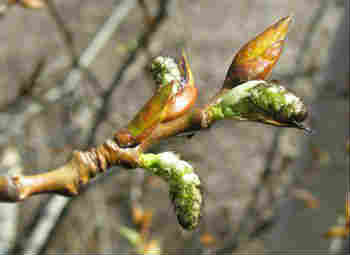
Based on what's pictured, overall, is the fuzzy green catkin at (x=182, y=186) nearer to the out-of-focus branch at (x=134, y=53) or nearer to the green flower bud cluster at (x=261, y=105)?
the green flower bud cluster at (x=261, y=105)

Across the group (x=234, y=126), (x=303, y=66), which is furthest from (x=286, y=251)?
(x=234, y=126)

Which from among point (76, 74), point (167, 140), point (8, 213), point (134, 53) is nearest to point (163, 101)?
point (167, 140)

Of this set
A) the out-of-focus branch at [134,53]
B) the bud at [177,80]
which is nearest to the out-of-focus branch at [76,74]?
the out-of-focus branch at [134,53]

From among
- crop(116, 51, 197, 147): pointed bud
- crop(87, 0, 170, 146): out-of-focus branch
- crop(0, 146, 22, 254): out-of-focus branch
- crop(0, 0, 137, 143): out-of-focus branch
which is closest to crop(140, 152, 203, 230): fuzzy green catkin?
crop(116, 51, 197, 147): pointed bud

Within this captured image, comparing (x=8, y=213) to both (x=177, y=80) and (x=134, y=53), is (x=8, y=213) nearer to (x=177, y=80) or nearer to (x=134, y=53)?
(x=134, y=53)

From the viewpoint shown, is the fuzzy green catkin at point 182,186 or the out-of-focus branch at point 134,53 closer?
the fuzzy green catkin at point 182,186

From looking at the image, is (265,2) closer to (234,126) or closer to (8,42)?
(234,126)
